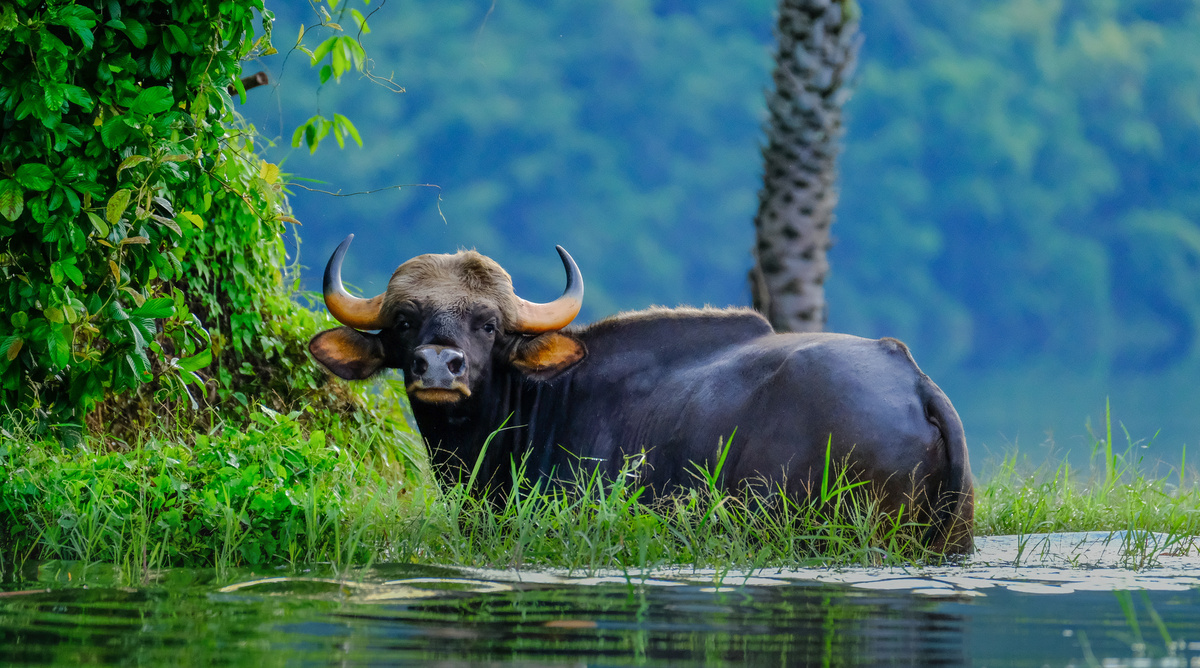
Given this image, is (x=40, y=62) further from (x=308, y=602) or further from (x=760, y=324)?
(x=760, y=324)

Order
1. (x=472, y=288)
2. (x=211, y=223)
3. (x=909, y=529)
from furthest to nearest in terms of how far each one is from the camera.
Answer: (x=211, y=223) < (x=472, y=288) < (x=909, y=529)

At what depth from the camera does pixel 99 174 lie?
615cm

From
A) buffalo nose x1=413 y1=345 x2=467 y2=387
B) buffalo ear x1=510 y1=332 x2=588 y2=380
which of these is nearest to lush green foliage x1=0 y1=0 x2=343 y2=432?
buffalo nose x1=413 y1=345 x2=467 y2=387

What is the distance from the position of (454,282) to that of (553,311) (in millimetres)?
563

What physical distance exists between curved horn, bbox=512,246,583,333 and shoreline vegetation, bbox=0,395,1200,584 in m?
0.95

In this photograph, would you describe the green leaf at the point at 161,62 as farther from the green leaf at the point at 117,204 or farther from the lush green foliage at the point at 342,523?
the lush green foliage at the point at 342,523

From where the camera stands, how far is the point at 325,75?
23.5 ft

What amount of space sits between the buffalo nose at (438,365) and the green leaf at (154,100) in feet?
5.87

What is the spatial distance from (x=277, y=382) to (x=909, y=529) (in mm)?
4692

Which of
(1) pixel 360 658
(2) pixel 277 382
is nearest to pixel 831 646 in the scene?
(1) pixel 360 658

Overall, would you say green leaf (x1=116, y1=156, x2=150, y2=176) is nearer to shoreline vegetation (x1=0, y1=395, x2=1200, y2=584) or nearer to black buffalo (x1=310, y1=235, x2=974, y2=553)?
black buffalo (x1=310, y1=235, x2=974, y2=553)

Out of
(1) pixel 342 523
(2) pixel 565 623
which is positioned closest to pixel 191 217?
(1) pixel 342 523

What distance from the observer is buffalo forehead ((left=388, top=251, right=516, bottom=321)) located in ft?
19.8

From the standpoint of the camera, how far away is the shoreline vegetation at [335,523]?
4.91 metres
